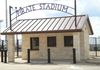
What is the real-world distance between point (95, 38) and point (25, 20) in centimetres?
973

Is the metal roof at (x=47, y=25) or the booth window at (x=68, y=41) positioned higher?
the metal roof at (x=47, y=25)

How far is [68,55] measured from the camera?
31.6 metres

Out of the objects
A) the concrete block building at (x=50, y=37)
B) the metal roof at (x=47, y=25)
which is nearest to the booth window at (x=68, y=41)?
the concrete block building at (x=50, y=37)

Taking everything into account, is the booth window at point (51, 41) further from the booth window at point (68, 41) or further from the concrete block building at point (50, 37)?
the booth window at point (68, 41)

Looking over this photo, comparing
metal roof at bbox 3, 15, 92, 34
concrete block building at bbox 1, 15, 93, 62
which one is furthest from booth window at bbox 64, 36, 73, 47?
metal roof at bbox 3, 15, 92, 34

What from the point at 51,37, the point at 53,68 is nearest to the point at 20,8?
the point at 51,37

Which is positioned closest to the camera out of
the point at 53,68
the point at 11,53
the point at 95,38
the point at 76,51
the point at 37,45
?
the point at 53,68

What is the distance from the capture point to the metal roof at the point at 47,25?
2909 centimetres

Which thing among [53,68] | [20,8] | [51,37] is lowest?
[53,68]

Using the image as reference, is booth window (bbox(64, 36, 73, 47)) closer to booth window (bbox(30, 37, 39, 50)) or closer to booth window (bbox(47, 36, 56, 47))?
booth window (bbox(47, 36, 56, 47))

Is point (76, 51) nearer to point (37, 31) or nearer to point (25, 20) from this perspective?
point (37, 31)

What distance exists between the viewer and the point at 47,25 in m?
31.0

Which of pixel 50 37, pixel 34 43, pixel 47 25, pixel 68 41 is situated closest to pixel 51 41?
pixel 50 37

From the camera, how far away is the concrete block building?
30.2 metres
